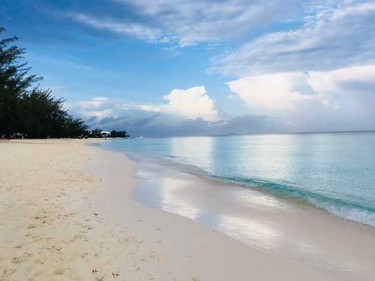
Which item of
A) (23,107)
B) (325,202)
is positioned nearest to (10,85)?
(23,107)

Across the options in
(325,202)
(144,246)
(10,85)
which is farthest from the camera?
(10,85)

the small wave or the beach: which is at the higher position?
the beach

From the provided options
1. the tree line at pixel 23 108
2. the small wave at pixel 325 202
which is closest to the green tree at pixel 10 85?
the tree line at pixel 23 108

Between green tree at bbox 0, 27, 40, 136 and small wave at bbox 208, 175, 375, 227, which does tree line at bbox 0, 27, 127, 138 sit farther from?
small wave at bbox 208, 175, 375, 227

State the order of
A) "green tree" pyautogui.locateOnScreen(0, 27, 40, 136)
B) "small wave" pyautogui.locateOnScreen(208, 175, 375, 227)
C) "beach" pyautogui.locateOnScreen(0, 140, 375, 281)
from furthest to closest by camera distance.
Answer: "green tree" pyautogui.locateOnScreen(0, 27, 40, 136), "small wave" pyautogui.locateOnScreen(208, 175, 375, 227), "beach" pyautogui.locateOnScreen(0, 140, 375, 281)

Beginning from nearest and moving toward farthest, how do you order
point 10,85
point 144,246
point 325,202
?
point 144,246 → point 325,202 → point 10,85

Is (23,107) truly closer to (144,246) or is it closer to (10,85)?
(10,85)

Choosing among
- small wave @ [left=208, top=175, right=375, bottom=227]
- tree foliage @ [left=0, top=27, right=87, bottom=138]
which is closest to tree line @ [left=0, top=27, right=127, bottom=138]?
tree foliage @ [left=0, top=27, right=87, bottom=138]

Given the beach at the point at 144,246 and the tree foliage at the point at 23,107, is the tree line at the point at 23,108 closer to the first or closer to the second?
the tree foliage at the point at 23,107

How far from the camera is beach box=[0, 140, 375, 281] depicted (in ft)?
19.1

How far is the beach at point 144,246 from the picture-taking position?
582 cm

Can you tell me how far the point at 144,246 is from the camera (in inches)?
282

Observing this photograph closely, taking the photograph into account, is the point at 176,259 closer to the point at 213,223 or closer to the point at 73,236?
the point at 73,236

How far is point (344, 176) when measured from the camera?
2627 cm
